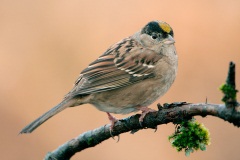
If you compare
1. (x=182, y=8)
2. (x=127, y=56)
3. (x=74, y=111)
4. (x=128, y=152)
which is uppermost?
(x=182, y=8)

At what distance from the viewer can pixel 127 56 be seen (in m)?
5.11

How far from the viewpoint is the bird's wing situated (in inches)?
185

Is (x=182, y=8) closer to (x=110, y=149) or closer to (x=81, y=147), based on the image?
(x=110, y=149)

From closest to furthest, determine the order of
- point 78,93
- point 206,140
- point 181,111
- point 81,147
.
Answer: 1. point 181,111
2. point 206,140
3. point 81,147
4. point 78,93

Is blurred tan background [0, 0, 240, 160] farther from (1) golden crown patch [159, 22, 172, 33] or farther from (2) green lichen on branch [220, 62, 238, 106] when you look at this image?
(2) green lichen on branch [220, 62, 238, 106]

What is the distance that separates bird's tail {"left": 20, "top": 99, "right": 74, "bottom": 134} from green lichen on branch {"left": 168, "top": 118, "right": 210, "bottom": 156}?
123 cm

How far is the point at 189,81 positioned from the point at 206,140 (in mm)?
4054

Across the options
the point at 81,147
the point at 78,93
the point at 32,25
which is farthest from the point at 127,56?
the point at 32,25

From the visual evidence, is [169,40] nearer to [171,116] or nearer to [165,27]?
[165,27]

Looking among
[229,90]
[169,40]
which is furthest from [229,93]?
[169,40]

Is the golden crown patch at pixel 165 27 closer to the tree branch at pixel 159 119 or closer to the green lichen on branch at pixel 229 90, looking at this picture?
the tree branch at pixel 159 119

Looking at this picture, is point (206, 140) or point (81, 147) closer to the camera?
point (206, 140)

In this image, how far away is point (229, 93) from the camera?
102 inches

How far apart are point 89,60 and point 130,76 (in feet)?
8.65
